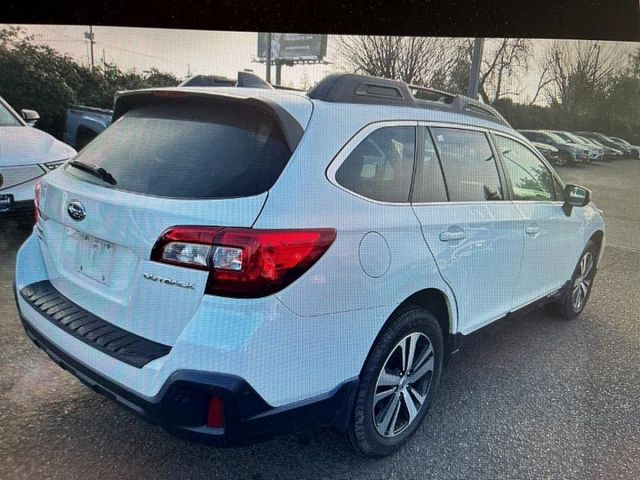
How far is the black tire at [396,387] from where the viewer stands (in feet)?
6.17

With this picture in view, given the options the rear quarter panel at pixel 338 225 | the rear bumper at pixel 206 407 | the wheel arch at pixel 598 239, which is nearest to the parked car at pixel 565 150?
the wheel arch at pixel 598 239

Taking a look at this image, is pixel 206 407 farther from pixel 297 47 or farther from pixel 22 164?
pixel 22 164

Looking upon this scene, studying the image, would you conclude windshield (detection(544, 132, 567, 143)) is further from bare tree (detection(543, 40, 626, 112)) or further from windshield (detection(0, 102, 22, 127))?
windshield (detection(0, 102, 22, 127))

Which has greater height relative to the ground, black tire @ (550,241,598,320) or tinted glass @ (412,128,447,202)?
tinted glass @ (412,128,447,202)

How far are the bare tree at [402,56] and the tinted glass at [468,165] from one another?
158cm

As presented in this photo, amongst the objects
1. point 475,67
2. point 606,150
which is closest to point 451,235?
point 475,67

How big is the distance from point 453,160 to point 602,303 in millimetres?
2994

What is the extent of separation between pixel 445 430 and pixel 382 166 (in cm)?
138

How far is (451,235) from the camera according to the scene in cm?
217

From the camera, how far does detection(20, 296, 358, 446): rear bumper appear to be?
57.4 inches

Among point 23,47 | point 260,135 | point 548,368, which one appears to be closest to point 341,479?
point 260,135

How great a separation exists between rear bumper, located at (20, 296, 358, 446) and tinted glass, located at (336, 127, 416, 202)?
82 centimetres

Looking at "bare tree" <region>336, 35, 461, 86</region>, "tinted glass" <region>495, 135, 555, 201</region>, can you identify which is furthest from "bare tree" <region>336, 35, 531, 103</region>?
"tinted glass" <region>495, 135, 555, 201</region>

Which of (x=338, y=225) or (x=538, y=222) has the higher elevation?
(x=338, y=225)
